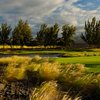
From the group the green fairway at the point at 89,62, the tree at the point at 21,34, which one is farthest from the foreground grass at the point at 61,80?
the tree at the point at 21,34

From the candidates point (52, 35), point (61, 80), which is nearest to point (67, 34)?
A: point (52, 35)

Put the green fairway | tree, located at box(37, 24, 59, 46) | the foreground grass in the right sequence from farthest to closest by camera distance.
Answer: tree, located at box(37, 24, 59, 46) < the green fairway < the foreground grass

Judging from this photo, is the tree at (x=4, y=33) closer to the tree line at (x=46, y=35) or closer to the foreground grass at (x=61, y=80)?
the tree line at (x=46, y=35)

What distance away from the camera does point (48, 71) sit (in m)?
17.0

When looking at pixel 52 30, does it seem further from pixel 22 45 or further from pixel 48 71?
pixel 48 71

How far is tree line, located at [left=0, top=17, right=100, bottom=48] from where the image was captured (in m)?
98.8

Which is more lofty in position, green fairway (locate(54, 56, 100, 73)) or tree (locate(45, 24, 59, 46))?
tree (locate(45, 24, 59, 46))

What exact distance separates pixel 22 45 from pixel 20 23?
7.46 metres

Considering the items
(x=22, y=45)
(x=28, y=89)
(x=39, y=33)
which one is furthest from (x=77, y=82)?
(x=39, y=33)

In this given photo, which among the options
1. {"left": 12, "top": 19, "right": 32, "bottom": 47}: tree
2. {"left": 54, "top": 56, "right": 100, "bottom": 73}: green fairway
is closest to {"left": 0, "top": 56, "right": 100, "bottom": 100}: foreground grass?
{"left": 54, "top": 56, "right": 100, "bottom": 73}: green fairway

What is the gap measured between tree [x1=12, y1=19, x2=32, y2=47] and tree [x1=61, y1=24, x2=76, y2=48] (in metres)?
11.1

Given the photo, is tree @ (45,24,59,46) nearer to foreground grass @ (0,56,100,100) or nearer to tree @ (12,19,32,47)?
tree @ (12,19,32,47)

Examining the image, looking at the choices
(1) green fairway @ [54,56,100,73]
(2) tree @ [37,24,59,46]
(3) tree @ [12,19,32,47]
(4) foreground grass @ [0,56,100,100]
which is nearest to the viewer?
(4) foreground grass @ [0,56,100,100]

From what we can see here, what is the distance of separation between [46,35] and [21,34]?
9.21m
